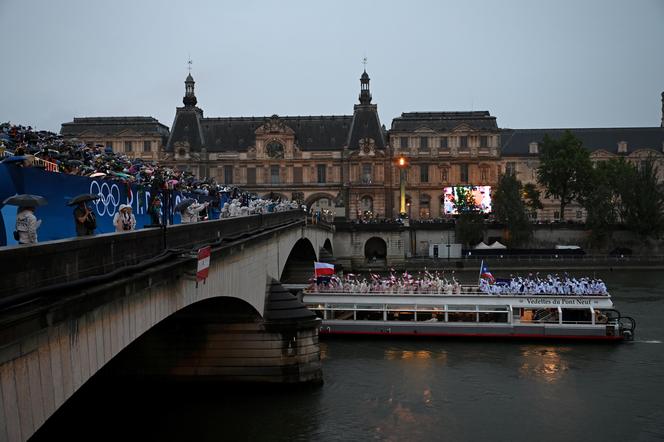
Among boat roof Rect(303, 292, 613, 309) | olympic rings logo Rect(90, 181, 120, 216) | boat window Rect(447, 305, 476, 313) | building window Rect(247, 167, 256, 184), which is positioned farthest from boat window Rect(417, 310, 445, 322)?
building window Rect(247, 167, 256, 184)

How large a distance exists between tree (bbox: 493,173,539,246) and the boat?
4182 centimetres

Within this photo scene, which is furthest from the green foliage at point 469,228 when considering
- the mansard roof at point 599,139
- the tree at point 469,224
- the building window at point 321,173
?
the mansard roof at point 599,139

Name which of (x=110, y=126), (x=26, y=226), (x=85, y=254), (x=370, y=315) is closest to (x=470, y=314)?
(x=370, y=315)

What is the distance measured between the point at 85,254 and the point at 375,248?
79325 mm

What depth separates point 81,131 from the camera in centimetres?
10375

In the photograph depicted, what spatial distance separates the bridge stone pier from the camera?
35.3 ft

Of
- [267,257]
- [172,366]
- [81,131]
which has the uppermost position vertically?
[81,131]

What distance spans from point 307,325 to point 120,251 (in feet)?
53.9

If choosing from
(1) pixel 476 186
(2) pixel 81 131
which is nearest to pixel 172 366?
(1) pixel 476 186

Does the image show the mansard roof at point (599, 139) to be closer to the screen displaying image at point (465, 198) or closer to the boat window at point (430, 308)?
the screen displaying image at point (465, 198)

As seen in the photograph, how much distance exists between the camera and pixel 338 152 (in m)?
102

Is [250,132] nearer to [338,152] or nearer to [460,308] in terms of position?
[338,152]

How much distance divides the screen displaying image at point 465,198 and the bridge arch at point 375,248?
11048 mm

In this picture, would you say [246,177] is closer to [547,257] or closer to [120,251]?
[547,257]
